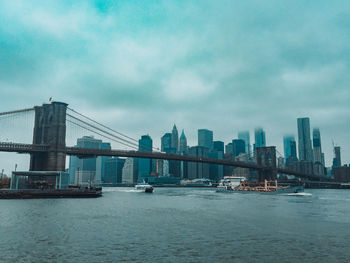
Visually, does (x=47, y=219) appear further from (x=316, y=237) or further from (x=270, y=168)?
(x=270, y=168)

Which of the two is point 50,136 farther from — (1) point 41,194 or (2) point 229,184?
(2) point 229,184

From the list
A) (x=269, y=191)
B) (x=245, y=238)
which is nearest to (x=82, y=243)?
(x=245, y=238)

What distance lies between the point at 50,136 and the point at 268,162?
130775 mm

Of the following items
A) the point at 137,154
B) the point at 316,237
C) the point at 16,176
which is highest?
the point at 137,154

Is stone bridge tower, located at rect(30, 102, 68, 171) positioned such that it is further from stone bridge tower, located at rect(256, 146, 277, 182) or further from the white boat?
stone bridge tower, located at rect(256, 146, 277, 182)

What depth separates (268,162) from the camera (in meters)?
179

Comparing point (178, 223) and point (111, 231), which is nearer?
point (111, 231)

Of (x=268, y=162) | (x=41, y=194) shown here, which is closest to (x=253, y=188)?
(x=41, y=194)

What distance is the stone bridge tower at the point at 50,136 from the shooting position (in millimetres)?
→ 82250

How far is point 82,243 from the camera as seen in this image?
21.8 metres

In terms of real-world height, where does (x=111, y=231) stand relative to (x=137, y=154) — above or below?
below

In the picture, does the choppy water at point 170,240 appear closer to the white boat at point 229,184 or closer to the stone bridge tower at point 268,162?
the white boat at point 229,184

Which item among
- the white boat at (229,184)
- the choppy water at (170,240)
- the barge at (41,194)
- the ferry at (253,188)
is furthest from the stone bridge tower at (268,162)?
the choppy water at (170,240)

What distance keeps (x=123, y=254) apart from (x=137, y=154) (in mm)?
81655
